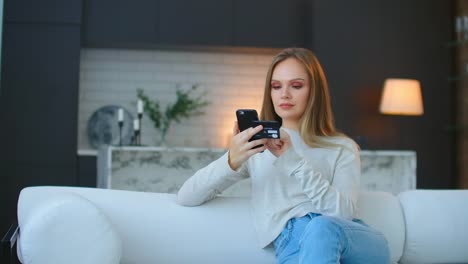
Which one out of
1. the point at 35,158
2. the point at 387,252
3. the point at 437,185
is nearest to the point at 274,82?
the point at 387,252

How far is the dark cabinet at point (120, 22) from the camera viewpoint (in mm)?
5426

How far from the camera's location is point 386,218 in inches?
95.0

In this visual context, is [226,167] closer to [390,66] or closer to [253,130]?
[253,130]

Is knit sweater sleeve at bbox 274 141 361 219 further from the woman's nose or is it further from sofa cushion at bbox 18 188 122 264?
sofa cushion at bbox 18 188 122 264

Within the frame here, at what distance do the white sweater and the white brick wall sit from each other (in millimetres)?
3492

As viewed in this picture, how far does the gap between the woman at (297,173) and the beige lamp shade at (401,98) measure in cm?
318

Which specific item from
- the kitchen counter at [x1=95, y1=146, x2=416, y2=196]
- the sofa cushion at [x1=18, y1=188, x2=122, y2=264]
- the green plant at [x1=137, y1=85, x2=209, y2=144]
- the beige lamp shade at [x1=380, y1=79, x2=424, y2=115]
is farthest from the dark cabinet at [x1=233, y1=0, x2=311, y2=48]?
the sofa cushion at [x1=18, y1=188, x2=122, y2=264]

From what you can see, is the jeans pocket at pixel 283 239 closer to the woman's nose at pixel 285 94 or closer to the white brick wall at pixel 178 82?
the woman's nose at pixel 285 94

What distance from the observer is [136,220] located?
88.3 inches

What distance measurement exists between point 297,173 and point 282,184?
0.20 m

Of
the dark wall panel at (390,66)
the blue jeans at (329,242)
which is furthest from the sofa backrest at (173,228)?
the dark wall panel at (390,66)

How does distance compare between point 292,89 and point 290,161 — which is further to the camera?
point 292,89

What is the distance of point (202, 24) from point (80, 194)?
138 inches

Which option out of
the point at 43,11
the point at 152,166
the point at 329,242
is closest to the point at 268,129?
the point at 329,242
